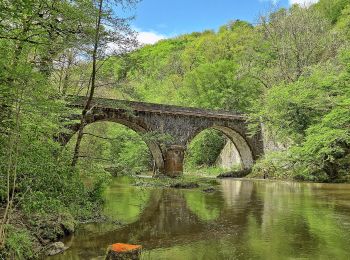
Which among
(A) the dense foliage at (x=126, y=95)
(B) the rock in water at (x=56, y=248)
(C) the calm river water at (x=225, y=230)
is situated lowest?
(B) the rock in water at (x=56, y=248)

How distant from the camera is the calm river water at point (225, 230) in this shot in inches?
303

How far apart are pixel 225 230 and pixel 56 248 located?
4.14m

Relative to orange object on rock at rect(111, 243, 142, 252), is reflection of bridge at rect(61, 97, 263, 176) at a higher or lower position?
higher

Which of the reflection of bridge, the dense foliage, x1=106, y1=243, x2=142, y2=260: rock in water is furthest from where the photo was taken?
the reflection of bridge

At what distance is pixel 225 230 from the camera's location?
32.3ft

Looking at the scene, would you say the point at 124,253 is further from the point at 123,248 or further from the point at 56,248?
the point at 56,248

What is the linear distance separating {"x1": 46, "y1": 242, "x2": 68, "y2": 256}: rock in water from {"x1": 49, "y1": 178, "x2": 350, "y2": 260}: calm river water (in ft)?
0.48

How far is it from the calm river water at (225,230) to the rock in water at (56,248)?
15 centimetres

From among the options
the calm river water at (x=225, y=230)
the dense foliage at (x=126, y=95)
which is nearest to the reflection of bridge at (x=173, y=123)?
the dense foliage at (x=126, y=95)

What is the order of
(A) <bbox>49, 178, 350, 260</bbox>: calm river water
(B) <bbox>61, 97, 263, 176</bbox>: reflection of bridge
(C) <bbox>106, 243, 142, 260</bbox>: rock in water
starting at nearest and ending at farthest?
(C) <bbox>106, 243, 142, 260</bbox>: rock in water → (A) <bbox>49, 178, 350, 260</bbox>: calm river water → (B) <bbox>61, 97, 263, 176</bbox>: reflection of bridge

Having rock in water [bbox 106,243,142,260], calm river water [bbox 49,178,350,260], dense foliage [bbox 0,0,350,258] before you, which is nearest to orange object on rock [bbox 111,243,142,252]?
rock in water [bbox 106,243,142,260]

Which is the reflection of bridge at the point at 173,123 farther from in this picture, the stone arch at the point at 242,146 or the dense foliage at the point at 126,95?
the dense foliage at the point at 126,95

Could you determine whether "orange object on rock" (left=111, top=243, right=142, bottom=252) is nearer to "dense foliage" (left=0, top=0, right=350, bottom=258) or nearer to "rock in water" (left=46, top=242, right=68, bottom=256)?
"dense foliage" (left=0, top=0, right=350, bottom=258)

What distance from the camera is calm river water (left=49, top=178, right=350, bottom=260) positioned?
7695 millimetres
